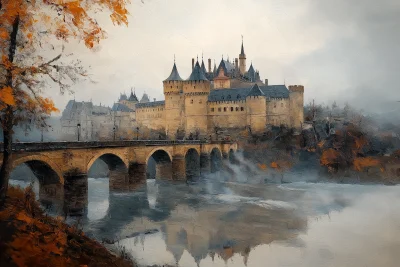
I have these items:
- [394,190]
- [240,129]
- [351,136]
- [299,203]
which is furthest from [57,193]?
[240,129]

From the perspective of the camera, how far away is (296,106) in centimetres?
6181

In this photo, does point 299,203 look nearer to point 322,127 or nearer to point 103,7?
point 103,7

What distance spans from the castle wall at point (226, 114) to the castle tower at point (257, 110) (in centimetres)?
182

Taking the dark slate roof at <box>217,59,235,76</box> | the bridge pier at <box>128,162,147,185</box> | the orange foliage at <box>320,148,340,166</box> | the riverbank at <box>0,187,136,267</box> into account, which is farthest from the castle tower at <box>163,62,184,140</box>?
the riverbank at <box>0,187,136,267</box>

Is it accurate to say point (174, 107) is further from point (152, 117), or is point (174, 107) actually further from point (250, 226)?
point (250, 226)

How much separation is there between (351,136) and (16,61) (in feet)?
155

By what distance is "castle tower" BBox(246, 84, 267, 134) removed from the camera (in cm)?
6144

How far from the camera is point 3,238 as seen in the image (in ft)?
24.8

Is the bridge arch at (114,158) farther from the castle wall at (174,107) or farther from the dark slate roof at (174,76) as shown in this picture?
the dark slate roof at (174,76)

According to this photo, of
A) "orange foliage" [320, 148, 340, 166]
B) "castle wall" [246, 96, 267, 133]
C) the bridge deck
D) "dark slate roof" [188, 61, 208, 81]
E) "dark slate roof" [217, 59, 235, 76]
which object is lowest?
"orange foliage" [320, 148, 340, 166]

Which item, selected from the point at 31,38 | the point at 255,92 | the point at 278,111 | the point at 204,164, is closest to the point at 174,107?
the point at 255,92

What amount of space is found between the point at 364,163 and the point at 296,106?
20.0m

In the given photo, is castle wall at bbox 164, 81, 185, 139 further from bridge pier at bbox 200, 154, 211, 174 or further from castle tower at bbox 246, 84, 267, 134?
bridge pier at bbox 200, 154, 211, 174

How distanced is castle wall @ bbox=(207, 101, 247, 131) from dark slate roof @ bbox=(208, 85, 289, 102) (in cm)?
108
